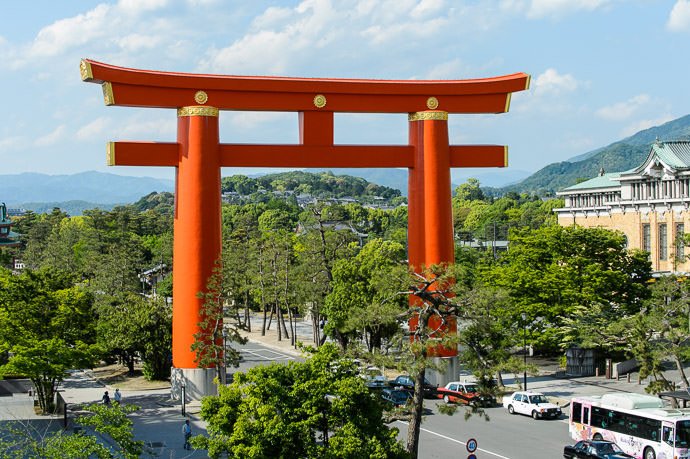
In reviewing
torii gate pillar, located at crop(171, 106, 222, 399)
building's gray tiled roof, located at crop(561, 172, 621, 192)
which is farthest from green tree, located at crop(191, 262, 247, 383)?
building's gray tiled roof, located at crop(561, 172, 621, 192)

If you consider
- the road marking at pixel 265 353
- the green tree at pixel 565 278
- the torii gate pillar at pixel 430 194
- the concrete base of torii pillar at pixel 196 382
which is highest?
the torii gate pillar at pixel 430 194

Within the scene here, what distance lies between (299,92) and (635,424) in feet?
63.5

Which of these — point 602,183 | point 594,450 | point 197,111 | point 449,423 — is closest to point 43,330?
point 197,111

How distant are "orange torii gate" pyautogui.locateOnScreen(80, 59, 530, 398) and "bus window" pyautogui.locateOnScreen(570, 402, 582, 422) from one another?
926 cm

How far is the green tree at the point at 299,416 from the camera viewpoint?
19.1 metres

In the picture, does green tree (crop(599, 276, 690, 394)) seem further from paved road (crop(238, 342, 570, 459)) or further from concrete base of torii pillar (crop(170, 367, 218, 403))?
concrete base of torii pillar (crop(170, 367, 218, 403))

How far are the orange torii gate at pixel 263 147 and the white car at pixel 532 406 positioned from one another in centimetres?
707

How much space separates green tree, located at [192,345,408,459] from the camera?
19.1 m

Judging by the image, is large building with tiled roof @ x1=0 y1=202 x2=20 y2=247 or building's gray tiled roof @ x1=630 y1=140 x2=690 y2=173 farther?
large building with tiled roof @ x1=0 y1=202 x2=20 y2=247

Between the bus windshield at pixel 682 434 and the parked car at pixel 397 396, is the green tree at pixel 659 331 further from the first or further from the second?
the parked car at pixel 397 396

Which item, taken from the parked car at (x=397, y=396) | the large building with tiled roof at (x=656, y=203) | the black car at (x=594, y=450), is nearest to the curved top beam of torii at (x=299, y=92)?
the parked car at (x=397, y=396)

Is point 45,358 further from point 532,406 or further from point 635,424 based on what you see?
point 635,424

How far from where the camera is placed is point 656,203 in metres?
62.5

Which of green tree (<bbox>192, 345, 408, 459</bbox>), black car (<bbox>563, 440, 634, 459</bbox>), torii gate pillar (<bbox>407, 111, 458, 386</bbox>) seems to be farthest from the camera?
torii gate pillar (<bbox>407, 111, 458, 386</bbox>)
